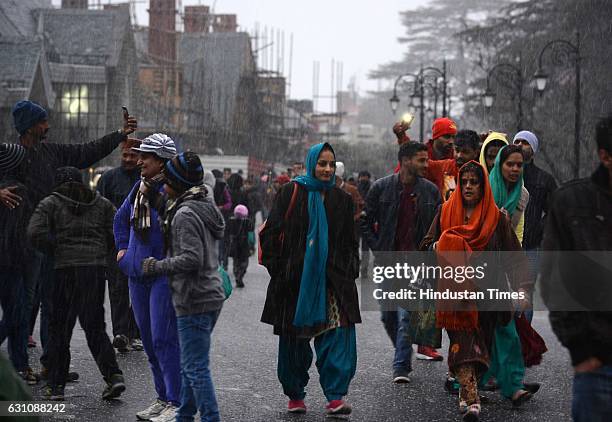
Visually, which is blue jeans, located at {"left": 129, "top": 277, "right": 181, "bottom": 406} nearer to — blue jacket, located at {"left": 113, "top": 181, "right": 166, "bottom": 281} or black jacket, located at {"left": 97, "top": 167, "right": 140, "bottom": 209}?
blue jacket, located at {"left": 113, "top": 181, "right": 166, "bottom": 281}

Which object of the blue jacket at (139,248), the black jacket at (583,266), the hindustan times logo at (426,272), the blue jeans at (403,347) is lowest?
the blue jeans at (403,347)

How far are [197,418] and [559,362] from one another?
3962 mm

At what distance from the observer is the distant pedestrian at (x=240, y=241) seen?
56.2 ft

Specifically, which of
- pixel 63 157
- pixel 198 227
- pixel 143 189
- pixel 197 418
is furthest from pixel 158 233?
pixel 63 157

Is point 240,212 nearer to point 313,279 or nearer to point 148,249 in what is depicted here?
point 313,279

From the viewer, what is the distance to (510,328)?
7.46m

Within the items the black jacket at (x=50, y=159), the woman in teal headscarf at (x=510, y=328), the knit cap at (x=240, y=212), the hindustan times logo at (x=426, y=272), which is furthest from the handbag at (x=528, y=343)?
the knit cap at (x=240, y=212)

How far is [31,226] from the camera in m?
7.37

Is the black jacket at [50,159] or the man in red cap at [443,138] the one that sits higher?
the man in red cap at [443,138]

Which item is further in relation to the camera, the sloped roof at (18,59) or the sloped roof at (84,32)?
the sloped roof at (84,32)

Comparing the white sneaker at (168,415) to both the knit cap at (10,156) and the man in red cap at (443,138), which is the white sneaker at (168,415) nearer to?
the knit cap at (10,156)

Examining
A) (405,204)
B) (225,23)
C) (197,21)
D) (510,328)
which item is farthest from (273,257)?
(225,23)

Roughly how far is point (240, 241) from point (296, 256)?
9931mm

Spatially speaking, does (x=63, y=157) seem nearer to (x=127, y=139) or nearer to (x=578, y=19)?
(x=127, y=139)
